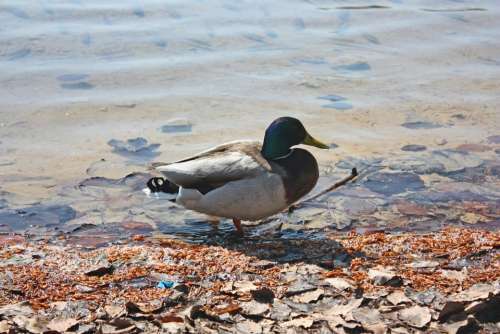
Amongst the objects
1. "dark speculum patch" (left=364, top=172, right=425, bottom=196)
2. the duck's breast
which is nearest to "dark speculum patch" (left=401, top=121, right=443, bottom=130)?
"dark speculum patch" (left=364, top=172, right=425, bottom=196)

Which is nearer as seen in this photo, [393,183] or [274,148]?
[274,148]

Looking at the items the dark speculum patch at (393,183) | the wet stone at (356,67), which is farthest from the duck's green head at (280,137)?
the wet stone at (356,67)

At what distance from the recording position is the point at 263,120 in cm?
738

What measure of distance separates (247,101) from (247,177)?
2.93 m

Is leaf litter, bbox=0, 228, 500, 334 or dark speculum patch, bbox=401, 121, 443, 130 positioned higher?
leaf litter, bbox=0, 228, 500, 334

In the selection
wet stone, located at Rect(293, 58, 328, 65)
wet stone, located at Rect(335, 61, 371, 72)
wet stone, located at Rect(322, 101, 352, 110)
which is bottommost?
wet stone, located at Rect(322, 101, 352, 110)

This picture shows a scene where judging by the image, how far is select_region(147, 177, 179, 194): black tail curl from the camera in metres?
5.23

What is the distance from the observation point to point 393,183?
6117 millimetres

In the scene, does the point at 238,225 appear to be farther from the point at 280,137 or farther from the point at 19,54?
the point at 19,54

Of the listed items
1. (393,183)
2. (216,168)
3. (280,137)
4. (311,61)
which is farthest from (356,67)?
(216,168)

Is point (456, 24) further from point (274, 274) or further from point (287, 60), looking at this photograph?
point (274, 274)

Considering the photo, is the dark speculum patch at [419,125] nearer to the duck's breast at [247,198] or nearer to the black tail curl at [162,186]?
the duck's breast at [247,198]

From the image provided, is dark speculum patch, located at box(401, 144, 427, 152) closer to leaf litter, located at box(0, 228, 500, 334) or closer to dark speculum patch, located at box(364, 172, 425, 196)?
dark speculum patch, located at box(364, 172, 425, 196)

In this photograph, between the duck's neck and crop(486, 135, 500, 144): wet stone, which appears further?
crop(486, 135, 500, 144): wet stone
